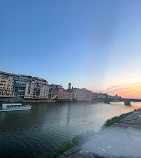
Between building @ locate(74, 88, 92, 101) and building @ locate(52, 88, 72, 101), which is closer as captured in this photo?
building @ locate(52, 88, 72, 101)

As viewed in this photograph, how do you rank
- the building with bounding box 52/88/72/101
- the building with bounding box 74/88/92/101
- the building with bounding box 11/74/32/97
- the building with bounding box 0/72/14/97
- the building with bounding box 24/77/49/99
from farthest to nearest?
the building with bounding box 74/88/92/101
the building with bounding box 52/88/72/101
the building with bounding box 24/77/49/99
the building with bounding box 11/74/32/97
the building with bounding box 0/72/14/97

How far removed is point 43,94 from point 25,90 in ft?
43.3

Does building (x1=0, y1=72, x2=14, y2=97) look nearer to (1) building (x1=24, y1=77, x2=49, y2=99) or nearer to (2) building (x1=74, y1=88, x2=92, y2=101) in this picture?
(1) building (x1=24, y1=77, x2=49, y2=99)

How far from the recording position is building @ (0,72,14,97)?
5525 centimetres

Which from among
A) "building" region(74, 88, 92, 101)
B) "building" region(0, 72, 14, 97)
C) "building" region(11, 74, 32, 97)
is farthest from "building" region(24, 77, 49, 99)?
"building" region(74, 88, 92, 101)

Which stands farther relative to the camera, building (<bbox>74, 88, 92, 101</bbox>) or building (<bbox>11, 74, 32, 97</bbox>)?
building (<bbox>74, 88, 92, 101</bbox>)

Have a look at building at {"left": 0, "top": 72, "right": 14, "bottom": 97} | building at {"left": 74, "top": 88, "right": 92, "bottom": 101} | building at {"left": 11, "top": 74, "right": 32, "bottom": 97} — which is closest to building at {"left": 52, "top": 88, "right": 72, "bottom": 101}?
building at {"left": 74, "top": 88, "right": 92, "bottom": 101}

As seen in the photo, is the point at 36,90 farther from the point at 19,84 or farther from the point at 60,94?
the point at 60,94

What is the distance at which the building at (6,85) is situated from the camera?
5525cm

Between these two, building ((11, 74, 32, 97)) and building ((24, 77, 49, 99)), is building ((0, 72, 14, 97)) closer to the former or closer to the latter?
building ((11, 74, 32, 97))

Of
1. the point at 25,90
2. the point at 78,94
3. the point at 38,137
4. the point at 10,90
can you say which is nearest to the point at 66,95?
the point at 78,94

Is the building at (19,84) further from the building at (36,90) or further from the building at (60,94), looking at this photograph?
the building at (60,94)

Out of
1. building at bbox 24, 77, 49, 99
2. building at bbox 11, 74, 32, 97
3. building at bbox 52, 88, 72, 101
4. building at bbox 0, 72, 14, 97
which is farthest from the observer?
building at bbox 52, 88, 72, 101

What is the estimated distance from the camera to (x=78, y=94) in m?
108
